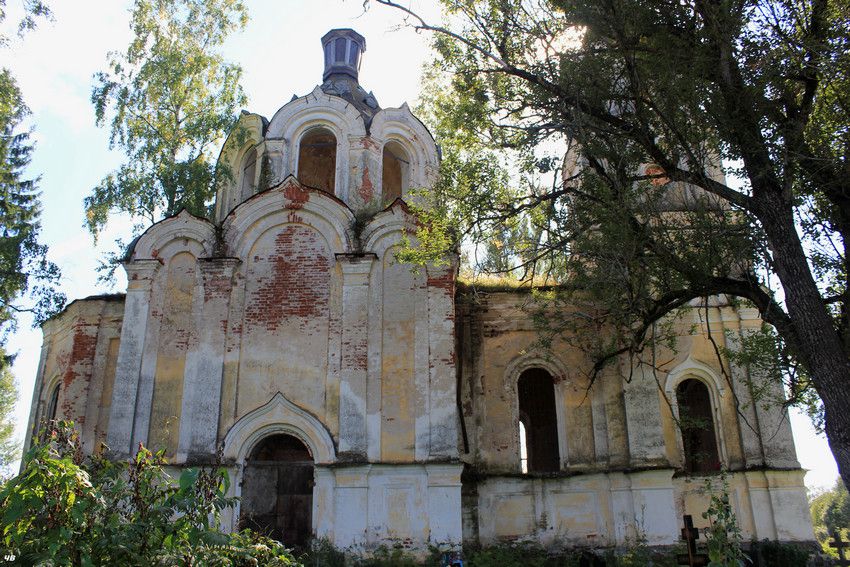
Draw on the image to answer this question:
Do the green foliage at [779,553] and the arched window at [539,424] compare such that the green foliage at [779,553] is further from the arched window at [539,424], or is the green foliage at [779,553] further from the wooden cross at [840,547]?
the arched window at [539,424]

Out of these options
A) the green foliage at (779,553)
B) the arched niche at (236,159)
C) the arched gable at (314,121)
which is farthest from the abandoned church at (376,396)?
the arched niche at (236,159)

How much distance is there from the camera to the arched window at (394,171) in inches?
629

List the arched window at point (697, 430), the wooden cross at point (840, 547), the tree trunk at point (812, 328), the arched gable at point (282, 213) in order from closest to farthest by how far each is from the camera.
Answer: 1. the tree trunk at point (812, 328)
2. the wooden cross at point (840, 547)
3. the arched gable at point (282, 213)
4. the arched window at point (697, 430)

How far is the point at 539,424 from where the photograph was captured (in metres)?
16.7

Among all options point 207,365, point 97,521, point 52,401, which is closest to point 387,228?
point 207,365

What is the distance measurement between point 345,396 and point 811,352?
22.8 feet

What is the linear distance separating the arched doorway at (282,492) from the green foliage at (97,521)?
815 centimetres

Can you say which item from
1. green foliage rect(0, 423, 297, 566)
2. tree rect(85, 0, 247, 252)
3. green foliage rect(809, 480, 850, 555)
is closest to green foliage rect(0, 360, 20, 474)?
tree rect(85, 0, 247, 252)

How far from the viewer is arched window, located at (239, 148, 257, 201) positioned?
1628 centimetres

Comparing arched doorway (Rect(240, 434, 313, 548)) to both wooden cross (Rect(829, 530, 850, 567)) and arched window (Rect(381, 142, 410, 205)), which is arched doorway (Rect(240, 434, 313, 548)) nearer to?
arched window (Rect(381, 142, 410, 205))

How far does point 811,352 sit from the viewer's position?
8.03 m

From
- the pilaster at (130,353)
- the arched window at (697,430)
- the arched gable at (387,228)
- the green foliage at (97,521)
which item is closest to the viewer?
the green foliage at (97,521)

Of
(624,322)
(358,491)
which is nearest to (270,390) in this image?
(358,491)

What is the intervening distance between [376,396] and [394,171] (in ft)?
22.1
